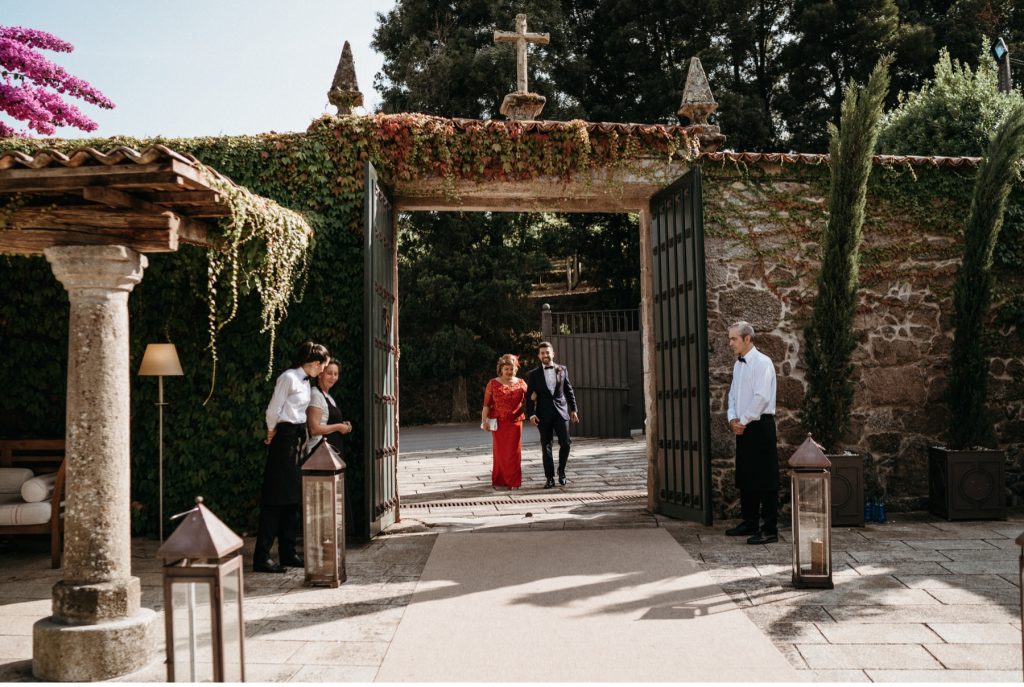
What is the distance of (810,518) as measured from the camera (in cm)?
490

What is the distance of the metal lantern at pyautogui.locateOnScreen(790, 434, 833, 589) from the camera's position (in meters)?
4.88

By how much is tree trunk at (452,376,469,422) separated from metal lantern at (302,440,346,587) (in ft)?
50.6

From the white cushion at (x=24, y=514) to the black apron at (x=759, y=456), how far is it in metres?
5.47

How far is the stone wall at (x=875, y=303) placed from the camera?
24.9 ft

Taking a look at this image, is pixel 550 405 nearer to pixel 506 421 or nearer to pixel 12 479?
pixel 506 421

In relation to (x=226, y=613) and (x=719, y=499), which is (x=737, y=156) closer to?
(x=719, y=499)

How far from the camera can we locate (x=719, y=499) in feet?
24.5

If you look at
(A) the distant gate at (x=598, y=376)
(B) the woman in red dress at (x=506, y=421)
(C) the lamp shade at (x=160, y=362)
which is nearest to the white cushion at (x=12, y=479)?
(C) the lamp shade at (x=160, y=362)

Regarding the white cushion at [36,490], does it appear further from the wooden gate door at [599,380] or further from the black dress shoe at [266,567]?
the wooden gate door at [599,380]

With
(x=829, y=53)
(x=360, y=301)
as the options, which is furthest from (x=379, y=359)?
(x=829, y=53)

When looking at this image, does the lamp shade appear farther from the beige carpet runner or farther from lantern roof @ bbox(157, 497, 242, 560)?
lantern roof @ bbox(157, 497, 242, 560)

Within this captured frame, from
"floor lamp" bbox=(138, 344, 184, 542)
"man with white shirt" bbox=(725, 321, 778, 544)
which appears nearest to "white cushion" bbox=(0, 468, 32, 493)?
"floor lamp" bbox=(138, 344, 184, 542)

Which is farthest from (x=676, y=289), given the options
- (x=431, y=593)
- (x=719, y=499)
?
(x=431, y=593)

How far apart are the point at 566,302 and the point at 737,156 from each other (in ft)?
47.0
